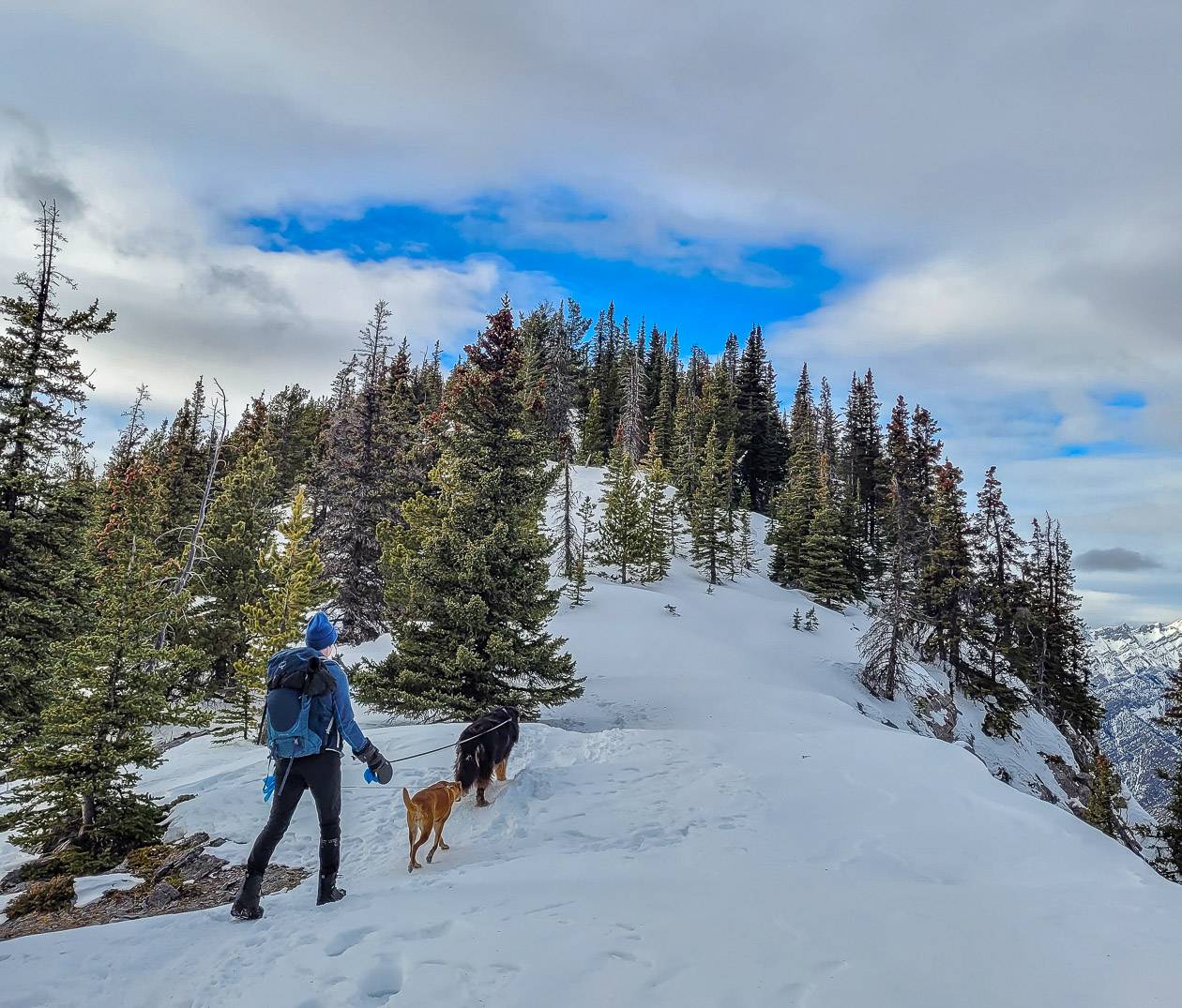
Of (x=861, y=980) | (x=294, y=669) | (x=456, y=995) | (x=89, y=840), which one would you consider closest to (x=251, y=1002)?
(x=456, y=995)

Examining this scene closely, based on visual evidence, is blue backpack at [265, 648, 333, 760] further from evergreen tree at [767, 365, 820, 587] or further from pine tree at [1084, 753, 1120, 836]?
evergreen tree at [767, 365, 820, 587]

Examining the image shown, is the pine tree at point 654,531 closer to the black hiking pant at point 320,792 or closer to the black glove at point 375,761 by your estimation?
the black glove at point 375,761

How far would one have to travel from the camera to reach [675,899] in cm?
484

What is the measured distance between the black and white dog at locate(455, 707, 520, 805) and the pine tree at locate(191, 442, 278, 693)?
43.0ft

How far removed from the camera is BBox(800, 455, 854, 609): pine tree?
4116 centimetres

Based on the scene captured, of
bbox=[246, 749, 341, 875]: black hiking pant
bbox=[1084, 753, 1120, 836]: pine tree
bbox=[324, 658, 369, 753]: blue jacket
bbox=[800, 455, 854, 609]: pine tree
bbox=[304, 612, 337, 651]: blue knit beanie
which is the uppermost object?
bbox=[800, 455, 854, 609]: pine tree

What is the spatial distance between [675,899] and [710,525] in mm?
37147

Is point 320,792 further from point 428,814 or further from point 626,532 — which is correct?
point 626,532

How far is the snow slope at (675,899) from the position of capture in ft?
12.0

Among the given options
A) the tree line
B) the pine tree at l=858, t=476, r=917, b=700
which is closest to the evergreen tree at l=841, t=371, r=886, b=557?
the tree line

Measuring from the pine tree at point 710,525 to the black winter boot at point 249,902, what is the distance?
3709 cm

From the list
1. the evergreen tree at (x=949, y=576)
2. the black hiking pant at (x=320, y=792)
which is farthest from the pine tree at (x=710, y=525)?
the black hiking pant at (x=320, y=792)

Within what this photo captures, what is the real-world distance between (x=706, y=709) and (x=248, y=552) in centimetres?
1626

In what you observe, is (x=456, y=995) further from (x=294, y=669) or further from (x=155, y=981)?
(x=294, y=669)
